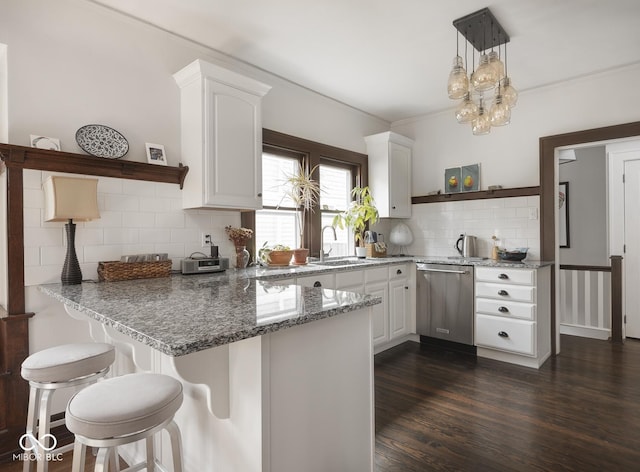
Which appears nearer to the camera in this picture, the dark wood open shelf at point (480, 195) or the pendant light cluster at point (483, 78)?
the pendant light cluster at point (483, 78)

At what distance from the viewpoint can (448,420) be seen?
2291 millimetres

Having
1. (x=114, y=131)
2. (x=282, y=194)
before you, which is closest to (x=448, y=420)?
(x=282, y=194)

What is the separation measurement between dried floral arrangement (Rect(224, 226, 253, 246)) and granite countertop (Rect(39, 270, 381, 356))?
0.77m

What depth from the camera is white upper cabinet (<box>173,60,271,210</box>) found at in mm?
2568

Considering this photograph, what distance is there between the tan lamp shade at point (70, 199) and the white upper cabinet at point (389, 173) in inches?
117

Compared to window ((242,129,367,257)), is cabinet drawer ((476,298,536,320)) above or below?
below

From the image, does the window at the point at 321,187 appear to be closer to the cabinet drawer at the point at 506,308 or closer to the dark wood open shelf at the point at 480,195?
the dark wood open shelf at the point at 480,195

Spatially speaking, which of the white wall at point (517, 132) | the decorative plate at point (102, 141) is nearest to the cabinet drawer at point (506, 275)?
the white wall at point (517, 132)

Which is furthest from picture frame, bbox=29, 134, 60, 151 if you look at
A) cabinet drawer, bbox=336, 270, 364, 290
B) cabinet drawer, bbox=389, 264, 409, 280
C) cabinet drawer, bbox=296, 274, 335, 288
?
cabinet drawer, bbox=389, 264, 409, 280

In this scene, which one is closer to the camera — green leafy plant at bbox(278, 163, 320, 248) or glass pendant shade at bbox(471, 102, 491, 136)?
glass pendant shade at bbox(471, 102, 491, 136)

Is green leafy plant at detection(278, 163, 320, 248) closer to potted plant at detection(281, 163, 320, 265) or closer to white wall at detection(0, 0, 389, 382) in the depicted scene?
potted plant at detection(281, 163, 320, 265)

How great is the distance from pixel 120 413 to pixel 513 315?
3226 millimetres


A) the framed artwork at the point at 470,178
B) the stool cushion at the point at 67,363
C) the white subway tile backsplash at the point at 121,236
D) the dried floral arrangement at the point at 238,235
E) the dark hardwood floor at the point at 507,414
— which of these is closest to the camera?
the stool cushion at the point at 67,363

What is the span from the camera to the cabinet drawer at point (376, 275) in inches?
135
